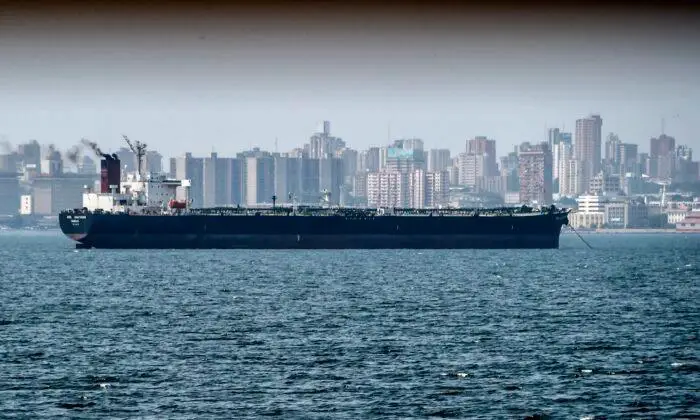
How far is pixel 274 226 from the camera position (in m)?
136

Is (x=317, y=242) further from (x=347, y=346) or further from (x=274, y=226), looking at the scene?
(x=347, y=346)

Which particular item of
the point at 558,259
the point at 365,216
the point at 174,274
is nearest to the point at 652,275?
the point at 558,259

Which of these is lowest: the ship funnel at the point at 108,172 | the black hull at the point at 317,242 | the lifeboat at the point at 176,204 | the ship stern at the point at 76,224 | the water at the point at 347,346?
the water at the point at 347,346

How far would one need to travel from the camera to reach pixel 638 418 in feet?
120

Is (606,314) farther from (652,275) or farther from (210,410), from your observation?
(652,275)

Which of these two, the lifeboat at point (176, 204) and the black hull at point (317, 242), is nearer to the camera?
the black hull at point (317, 242)

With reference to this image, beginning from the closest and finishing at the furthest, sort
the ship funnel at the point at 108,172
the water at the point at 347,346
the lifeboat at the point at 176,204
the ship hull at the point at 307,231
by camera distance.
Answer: the water at the point at 347,346, the ship hull at the point at 307,231, the lifeboat at the point at 176,204, the ship funnel at the point at 108,172

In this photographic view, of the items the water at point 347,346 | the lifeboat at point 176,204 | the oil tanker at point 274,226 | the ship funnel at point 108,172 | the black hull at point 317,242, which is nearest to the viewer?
the water at point 347,346

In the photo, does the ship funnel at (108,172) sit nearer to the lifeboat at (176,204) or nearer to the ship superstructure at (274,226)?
the ship superstructure at (274,226)

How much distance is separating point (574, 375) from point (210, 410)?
1243 centimetres

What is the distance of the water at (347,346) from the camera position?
3869 cm

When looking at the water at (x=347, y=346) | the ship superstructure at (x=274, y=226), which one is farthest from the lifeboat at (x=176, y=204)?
the water at (x=347, y=346)

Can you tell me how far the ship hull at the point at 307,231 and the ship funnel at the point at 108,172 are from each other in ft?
51.0

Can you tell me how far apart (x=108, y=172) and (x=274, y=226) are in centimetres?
2532
